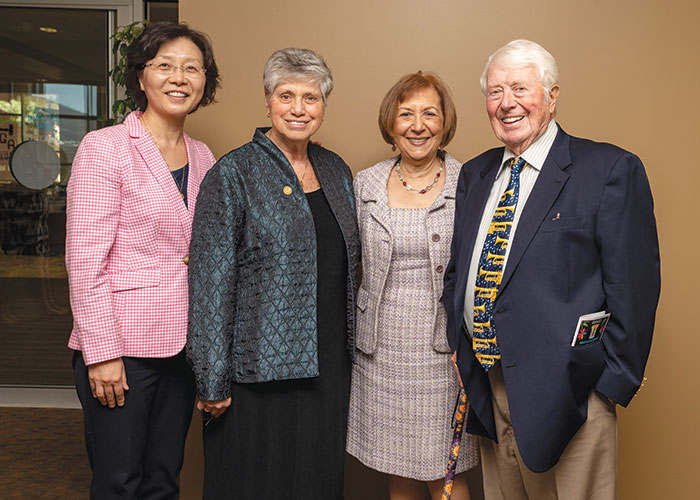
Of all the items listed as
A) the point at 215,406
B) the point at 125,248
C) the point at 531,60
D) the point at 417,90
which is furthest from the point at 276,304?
the point at 531,60

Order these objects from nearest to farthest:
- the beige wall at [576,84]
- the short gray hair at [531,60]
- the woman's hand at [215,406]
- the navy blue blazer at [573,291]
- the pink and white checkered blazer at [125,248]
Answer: the navy blue blazer at [573,291] → the short gray hair at [531,60] → the pink and white checkered blazer at [125,248] → the woman's hand at [215,406] → the beige wall at [576,84]

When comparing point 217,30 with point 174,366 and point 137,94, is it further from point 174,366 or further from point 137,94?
point 174,366

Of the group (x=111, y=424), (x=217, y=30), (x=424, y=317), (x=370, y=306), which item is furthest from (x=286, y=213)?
(x=217, y=30)

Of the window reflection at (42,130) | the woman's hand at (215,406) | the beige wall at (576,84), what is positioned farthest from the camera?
the window reflection at (42,130)

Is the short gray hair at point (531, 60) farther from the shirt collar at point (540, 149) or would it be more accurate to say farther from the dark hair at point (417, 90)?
the dark hair at point (417, 90)

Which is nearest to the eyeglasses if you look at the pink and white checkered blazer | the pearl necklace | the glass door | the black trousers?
the pink and white checkered blazer

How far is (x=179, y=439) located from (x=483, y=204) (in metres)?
1.37

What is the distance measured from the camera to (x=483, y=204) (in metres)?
1.90

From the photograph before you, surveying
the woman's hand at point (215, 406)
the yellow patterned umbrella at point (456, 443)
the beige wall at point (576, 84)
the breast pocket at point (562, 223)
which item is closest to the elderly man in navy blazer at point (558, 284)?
the breast pocket at point (562, 223)

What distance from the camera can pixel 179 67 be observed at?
2.09 meters

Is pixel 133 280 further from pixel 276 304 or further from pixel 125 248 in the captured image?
pixel 276 304

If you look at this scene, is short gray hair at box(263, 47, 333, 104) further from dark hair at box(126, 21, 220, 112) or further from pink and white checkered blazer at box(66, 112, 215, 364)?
pink and white checkered blazer at box(66, 112, 215, 364)

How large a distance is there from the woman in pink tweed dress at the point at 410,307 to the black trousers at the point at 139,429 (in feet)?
2.25

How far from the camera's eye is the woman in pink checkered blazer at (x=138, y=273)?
187 cm
